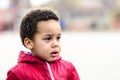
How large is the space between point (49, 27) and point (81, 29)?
41.8 ft

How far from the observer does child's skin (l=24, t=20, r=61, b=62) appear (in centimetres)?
358

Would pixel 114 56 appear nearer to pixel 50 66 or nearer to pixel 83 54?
pixel 83 54

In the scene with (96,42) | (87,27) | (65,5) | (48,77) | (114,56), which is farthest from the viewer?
(65,5)

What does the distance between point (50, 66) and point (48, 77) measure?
82 millimetres

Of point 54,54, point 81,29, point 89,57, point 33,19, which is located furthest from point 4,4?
point 54,54

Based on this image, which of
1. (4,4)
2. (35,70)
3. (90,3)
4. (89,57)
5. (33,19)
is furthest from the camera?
(90,3)

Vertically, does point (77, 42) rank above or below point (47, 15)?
below

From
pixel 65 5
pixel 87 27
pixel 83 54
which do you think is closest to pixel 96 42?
pixel 83 54

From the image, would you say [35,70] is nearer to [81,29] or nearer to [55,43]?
[55,43]

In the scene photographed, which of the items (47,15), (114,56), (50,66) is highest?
(47,15)

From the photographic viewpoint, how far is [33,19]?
366 cm

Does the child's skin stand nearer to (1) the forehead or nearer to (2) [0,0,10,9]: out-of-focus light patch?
(1) the forehead

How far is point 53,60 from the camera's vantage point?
360 centimetres

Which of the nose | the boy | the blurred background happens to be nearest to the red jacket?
the boy
